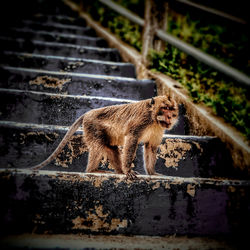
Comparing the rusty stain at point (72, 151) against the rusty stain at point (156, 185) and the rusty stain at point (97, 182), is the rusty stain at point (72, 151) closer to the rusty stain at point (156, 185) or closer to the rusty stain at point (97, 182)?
the rusty stain at point (97, 182)

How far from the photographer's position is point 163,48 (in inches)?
112

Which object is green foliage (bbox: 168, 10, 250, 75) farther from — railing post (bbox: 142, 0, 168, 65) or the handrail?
the handrail

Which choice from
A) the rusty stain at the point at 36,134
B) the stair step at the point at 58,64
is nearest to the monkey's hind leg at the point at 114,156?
the rusty stain at the point at 36,134

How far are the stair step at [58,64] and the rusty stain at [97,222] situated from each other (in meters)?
1.90

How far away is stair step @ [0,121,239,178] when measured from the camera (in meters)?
1.42

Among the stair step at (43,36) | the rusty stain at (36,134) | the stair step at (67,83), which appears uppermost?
the stair step at (43,36)

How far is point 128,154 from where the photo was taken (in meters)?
1.28

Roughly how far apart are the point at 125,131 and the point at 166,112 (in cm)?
25

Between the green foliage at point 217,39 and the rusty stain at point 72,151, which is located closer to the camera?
the rusty stain at point 72,151

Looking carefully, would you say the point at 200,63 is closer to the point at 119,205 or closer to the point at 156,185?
the point at 156,185

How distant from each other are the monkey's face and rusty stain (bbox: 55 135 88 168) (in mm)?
471

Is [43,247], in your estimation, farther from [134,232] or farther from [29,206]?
[134,232]

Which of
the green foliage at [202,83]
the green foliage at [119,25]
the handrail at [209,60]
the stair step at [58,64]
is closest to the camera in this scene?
the handrail at [209,60]

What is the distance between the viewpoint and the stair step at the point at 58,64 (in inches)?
105
